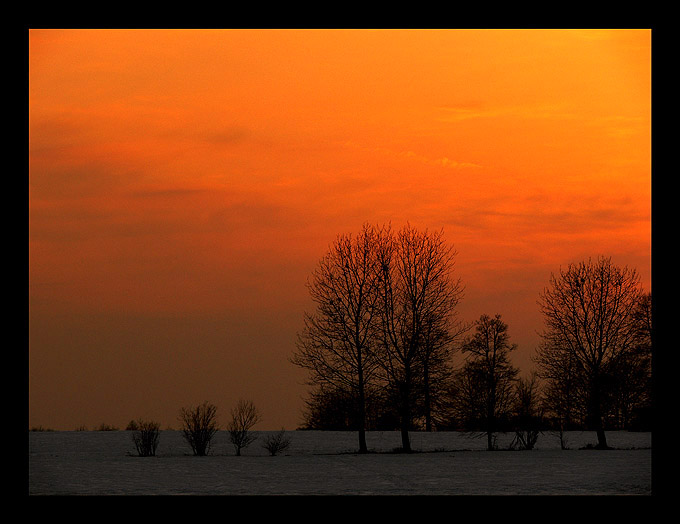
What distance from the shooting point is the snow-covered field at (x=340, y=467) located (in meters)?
20.8

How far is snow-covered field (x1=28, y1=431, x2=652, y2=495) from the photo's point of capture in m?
20.8

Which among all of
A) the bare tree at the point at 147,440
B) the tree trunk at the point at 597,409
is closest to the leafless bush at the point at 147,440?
the bare tree at the point at 147,440

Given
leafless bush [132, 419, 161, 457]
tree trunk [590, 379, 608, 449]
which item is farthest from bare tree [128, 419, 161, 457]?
tree trunk [590, 379, 608, 449]

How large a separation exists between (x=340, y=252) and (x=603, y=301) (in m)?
13.5

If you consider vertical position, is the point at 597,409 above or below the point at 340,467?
above

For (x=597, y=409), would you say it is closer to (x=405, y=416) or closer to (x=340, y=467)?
(x=405, y=416)

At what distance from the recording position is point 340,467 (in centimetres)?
2944

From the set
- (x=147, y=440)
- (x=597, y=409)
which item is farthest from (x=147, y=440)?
(x=597, y=409)
